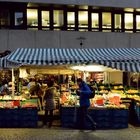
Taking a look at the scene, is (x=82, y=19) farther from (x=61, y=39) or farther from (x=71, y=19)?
(x=61, y=39)

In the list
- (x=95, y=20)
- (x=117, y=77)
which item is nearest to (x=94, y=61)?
Result: (x=117, y=77)

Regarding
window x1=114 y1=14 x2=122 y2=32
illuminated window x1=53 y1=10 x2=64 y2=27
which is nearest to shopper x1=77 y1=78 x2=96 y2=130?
illuminated window x1=53 y1=10 x2=64 y2=27

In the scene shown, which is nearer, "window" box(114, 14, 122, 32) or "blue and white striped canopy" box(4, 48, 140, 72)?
"blue and white striped canopy" box(4, 48, 140, 72)

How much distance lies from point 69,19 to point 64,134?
19.4 meters

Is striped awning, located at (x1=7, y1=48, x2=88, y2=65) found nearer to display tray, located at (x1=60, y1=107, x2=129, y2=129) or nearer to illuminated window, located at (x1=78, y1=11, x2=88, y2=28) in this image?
display tray, located at (x1=60, y1=107, x2=129, y2=129)

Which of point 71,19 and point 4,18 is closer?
point 4,18

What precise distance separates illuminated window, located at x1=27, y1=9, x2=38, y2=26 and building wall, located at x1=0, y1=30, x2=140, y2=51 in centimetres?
116

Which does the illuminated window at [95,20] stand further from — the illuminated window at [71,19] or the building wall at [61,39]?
the illuminated window at [71,19]

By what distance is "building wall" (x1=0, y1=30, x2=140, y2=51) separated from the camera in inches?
1357

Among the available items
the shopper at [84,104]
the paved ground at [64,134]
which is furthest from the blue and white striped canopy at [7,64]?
the shopper at [84,104]

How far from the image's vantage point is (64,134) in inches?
730

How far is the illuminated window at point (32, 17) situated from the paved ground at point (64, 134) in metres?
16.7

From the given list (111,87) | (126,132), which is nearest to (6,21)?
(111,87)

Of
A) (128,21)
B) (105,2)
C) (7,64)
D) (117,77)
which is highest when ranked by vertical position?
(105,2)
